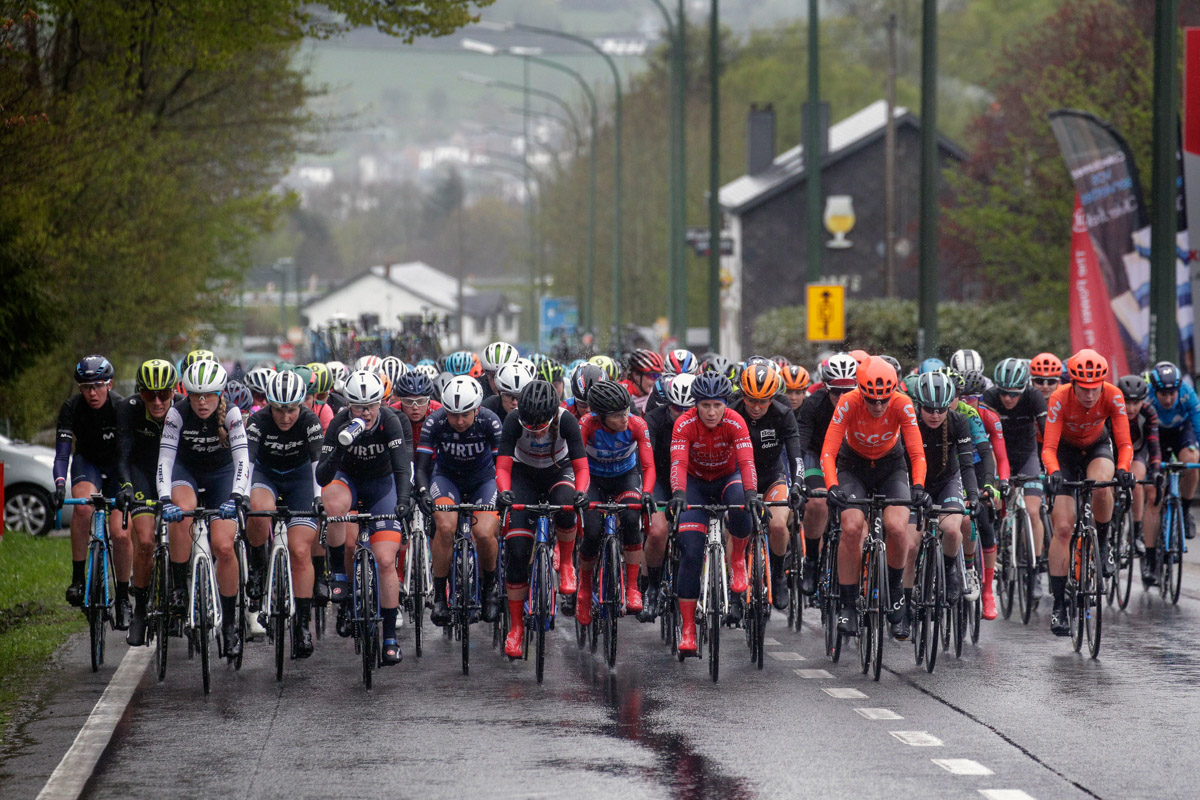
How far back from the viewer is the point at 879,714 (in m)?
9.70

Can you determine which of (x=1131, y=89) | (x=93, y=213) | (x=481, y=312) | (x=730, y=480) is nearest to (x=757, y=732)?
(x=730, y=480)

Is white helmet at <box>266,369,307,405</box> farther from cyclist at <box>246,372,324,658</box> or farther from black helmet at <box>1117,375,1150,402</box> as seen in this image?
black helmet at <box>1117,375,1150,402</box>

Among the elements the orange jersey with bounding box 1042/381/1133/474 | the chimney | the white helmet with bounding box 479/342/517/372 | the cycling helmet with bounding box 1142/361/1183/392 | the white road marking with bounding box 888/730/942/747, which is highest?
the chimney

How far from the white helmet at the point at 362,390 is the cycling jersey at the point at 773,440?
2.75m

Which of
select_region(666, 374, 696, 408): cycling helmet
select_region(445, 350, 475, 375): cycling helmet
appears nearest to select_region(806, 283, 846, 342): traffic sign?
select_region(445, 350, 475, 375): cycling helmet

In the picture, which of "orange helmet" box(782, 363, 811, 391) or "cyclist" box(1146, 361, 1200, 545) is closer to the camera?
"cyclist" box(1146, 361, 1200, 545)

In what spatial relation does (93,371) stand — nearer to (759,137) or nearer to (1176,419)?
(1176,419)

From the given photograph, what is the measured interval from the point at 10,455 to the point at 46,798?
1420 cm

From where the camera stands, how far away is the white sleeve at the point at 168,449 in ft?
35.8

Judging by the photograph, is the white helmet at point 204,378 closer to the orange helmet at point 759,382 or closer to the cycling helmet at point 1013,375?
the orange helmet at point 759,382

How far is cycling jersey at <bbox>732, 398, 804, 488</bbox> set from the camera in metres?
12.7

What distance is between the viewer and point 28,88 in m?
15.7

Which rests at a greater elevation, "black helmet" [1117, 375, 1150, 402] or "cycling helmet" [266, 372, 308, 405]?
"black helmet" [1117, 375, 1150, 402]

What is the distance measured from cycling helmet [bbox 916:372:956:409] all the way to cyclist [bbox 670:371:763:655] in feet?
3.83
